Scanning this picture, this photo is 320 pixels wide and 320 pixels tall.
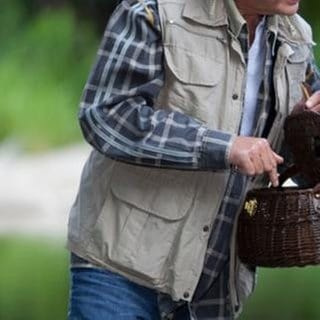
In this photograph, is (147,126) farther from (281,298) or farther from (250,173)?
(281,298)

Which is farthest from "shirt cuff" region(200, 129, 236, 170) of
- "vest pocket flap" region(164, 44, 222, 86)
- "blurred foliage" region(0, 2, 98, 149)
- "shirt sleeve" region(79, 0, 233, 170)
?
"blurred foliage" region(0, 2, 98, 149)

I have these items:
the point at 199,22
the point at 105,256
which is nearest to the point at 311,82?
the point at 199,22

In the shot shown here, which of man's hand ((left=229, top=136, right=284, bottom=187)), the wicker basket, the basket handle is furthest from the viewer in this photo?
the basket handle

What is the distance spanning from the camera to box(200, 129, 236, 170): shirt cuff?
2.08 m

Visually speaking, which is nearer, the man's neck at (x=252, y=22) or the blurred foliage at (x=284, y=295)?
the man's neck at (x=252, y=22)

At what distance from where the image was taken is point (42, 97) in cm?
365

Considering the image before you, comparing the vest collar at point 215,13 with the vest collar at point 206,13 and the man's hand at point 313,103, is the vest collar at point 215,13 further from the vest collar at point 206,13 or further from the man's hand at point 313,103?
the man's hand at point 313,103

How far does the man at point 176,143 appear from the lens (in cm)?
212

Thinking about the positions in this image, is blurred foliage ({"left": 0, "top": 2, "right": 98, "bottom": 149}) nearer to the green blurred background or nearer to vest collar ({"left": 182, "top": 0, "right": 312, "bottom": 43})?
the green blurred background

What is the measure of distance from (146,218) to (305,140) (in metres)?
0.30

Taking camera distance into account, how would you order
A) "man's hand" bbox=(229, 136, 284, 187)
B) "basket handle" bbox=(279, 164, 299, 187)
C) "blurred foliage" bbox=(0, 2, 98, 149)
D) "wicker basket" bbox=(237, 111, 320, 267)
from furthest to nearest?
"blurred foliage" bbox=(0, 2, 98, 149) → "basket handle" bbox=(279, 164, 299, 187) → "wicker basket" bbox=(237, 111, 320, 267) → "man's hand" bbox=(229, 136, 284, 187)

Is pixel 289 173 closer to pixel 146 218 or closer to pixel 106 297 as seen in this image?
pixel 146 218

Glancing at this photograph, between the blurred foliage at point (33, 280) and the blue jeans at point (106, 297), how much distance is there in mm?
1432

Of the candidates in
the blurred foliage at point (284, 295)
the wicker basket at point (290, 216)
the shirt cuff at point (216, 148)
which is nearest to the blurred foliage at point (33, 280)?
the blurred foliage at point (284, 295)
